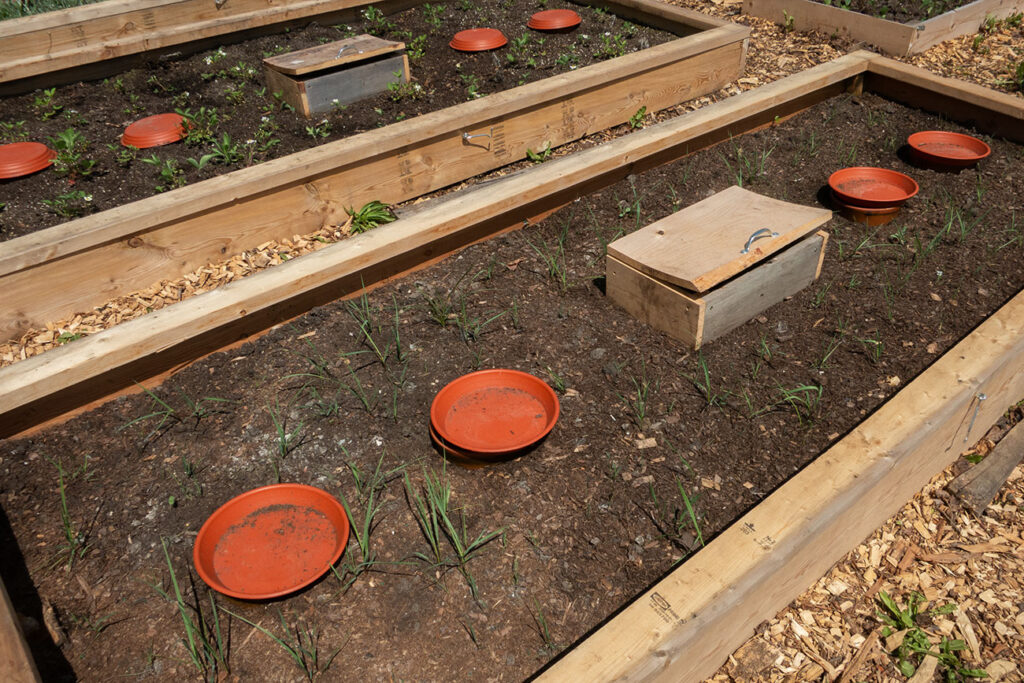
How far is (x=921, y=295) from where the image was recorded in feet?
9.89

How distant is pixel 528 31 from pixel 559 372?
3607 mm

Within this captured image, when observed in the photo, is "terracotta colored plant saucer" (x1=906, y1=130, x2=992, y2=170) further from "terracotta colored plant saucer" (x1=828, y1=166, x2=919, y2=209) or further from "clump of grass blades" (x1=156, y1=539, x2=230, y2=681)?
"clump of grass blades" (x1=156, y1=539, x2=230, y2=681)

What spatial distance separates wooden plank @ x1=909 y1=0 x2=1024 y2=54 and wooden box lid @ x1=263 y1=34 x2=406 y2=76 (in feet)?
12.0

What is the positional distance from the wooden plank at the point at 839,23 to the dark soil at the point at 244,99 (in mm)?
1331

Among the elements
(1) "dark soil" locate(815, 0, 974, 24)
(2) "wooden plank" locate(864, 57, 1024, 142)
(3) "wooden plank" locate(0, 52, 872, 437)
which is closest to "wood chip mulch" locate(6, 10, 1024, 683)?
(3) "wooden plank" locate(0, 52, 872, 437)

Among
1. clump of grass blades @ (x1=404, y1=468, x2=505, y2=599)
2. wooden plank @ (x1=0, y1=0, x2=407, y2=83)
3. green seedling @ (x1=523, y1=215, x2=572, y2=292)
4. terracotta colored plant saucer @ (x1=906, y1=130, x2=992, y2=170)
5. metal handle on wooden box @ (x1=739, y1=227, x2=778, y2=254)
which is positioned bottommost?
clump of grass blades @ (x1=404, y1=468, x2=505, y2=599)

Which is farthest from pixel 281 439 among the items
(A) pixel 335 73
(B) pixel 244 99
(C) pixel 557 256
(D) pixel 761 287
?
(B) pixel 244 99

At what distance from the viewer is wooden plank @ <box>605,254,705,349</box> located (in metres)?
2.67

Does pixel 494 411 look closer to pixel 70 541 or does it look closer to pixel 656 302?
pixel 656 302

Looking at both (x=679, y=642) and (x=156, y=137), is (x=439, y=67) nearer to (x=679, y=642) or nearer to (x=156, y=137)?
(x=156, y=137)

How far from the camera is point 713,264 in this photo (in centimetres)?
262

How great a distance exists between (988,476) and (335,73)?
12.7 ft

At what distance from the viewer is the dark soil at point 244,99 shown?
3.84 meters

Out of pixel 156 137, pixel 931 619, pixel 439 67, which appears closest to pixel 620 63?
pixel 439 67
